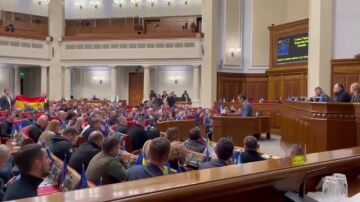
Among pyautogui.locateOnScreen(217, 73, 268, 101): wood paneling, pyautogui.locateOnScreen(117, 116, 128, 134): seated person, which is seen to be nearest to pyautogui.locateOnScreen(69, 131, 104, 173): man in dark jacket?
pyautogui.locateOnScreen(117, 116, 128, 134): seated person

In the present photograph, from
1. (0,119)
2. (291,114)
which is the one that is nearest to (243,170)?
(291,114)

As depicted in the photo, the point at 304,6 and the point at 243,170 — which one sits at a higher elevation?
the point at 304,6

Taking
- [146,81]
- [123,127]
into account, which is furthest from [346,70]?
[146,81]

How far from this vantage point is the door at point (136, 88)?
25281 millimetres

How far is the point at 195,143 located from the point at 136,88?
64.0 ft

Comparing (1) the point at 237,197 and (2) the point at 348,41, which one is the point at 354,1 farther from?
(1) the point at 237,197

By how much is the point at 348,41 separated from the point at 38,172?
11.8 m

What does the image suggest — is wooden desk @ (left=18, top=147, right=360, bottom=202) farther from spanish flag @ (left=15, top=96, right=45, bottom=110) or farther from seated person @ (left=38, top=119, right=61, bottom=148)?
spanish flag @ (left=15, top=96, right=45, bottom=110)

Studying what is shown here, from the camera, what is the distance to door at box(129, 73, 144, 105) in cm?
2528

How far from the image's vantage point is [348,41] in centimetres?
1255

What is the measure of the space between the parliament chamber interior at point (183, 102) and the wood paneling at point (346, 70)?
0.03 meters

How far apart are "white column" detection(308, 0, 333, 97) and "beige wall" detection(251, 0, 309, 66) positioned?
678 cm

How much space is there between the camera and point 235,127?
12.6 metres

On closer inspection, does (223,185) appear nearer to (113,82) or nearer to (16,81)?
(113,82)
